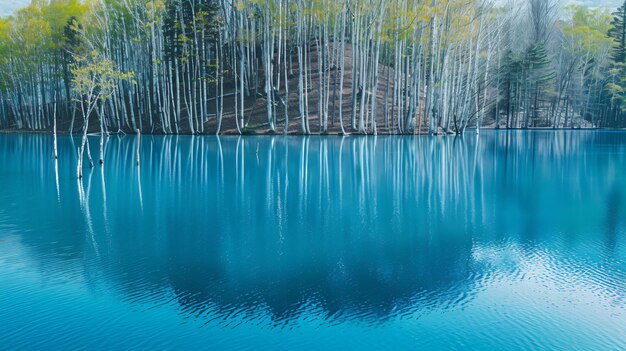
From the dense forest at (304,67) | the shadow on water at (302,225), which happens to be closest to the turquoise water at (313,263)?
the shadow on water at (302,225)

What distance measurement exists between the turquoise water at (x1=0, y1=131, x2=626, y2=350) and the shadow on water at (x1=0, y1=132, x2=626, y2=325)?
57 millimetres

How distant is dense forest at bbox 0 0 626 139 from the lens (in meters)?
42.8

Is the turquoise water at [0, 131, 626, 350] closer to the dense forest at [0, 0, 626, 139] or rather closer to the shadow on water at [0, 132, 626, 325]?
the shadow on water at [0, 132, 626, 325]

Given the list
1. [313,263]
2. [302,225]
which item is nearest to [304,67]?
[302,225]

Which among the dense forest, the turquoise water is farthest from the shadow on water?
the dense forest

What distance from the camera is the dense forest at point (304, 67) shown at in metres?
42.8

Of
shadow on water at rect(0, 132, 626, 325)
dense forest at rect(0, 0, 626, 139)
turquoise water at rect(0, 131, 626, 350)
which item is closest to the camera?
turquoise water at rect(0, 131, 626, 350)

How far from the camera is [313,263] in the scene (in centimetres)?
956

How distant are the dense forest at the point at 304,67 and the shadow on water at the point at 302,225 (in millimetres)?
17885

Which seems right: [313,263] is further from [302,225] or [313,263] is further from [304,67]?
[304,67]

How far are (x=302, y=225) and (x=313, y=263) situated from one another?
127 inches

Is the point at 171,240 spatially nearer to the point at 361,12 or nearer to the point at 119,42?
the point at 361,12

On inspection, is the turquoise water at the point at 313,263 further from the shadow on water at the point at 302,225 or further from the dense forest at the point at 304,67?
the dense forest at the point at 304,67

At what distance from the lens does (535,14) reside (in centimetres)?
7019
